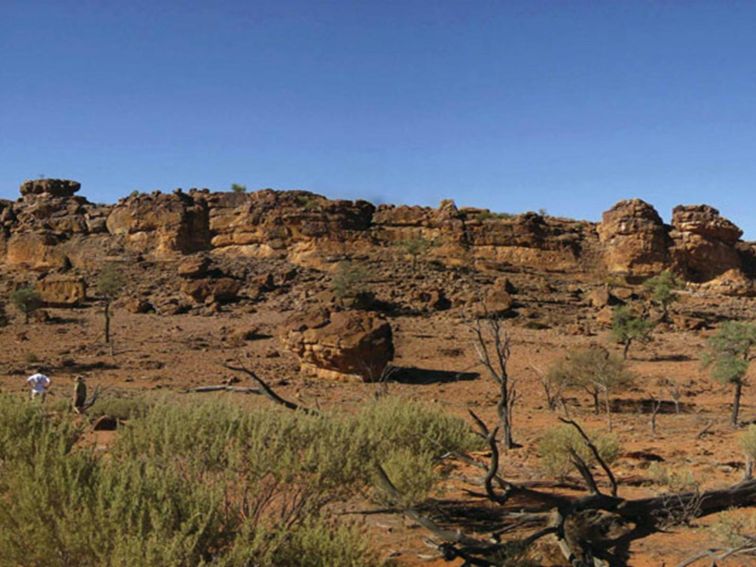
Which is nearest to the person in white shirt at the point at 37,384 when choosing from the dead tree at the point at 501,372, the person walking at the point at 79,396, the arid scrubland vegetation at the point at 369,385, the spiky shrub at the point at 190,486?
the person walking at the point at 79,396

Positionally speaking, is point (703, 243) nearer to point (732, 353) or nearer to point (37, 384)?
point (732, 353)

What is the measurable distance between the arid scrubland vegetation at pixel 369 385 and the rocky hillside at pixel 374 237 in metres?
0.22

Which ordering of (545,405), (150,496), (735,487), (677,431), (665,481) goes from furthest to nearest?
(545,405), (677,431), (665,481), (735,487), (150,496)

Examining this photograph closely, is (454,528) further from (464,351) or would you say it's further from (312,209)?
(312,209)

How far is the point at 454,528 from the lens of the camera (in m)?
6.62

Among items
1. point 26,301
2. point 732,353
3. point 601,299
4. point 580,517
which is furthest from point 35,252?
point 580,517

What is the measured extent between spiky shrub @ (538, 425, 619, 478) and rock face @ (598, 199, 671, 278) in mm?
40289

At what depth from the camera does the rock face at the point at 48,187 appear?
54062 mm

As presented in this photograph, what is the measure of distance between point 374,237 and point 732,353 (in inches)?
1305

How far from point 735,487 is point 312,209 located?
142ft

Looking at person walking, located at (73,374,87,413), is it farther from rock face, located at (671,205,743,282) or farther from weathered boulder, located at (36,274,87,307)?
rock face, located at (671,205,743,282)

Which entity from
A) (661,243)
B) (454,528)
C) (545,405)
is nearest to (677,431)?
(545,405)

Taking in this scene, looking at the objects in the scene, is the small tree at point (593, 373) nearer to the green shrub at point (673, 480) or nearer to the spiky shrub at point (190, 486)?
the green shrub at point (673, 480)

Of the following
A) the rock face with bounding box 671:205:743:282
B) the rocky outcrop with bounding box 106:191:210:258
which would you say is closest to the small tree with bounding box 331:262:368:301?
the rocky outcrop with bounding box 106:191:210:258
